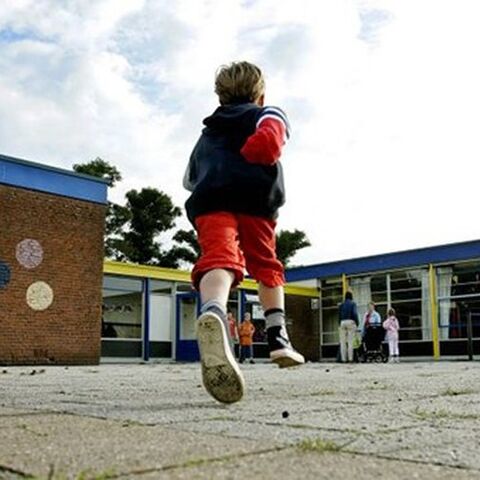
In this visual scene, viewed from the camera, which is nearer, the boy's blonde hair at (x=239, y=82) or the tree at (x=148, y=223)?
the boy's blonde hair at (x=239, y=82)

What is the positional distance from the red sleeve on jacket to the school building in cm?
1255

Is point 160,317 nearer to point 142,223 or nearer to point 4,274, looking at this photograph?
point 4,274

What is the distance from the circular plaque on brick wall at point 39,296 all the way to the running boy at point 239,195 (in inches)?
491

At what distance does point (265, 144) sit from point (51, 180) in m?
13.3

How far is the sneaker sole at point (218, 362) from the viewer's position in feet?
8.94

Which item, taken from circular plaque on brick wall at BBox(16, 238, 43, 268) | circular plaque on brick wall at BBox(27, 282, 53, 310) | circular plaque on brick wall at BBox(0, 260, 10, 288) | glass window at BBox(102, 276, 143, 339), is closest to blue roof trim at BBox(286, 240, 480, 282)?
glass window at BBox(102, 276, 143, 339)

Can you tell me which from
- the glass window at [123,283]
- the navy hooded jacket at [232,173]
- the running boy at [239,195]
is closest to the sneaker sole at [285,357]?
the running boy at [239,195]

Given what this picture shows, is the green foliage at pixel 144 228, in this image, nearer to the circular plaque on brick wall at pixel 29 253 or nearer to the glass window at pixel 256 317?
the glass window at pixel 256 317

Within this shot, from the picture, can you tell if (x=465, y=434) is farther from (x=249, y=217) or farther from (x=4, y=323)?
(x=4, y=323)

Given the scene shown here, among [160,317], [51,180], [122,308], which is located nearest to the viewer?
[51,180]

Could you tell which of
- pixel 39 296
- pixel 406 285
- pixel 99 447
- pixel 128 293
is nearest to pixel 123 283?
pixel 128 293

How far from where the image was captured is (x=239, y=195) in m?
3.29

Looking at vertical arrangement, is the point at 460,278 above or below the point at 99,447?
above

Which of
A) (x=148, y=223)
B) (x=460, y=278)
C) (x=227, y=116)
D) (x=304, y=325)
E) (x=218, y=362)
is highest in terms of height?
(x=148, y=223)
